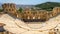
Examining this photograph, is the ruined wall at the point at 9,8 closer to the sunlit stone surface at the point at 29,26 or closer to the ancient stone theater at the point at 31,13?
the ancient stone theater at the point at 31,13

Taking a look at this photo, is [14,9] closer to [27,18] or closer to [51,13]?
[27,18]

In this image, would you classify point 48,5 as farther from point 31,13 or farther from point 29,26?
point 29,26

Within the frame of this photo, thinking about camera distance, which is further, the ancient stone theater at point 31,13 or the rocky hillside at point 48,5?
the rocky hillside at point 48,5

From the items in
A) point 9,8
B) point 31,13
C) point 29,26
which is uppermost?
point 9,8


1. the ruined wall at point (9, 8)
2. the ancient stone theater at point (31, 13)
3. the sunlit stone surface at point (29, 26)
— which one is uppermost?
the ruined wall at point (9, 8)

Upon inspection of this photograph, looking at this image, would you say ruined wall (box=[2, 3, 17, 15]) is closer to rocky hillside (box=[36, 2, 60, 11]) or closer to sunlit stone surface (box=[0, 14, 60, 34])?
sunlit stone surface (box=[0, 14, 60, 34])

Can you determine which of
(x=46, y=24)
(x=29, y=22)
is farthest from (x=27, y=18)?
(x=46, y=24)

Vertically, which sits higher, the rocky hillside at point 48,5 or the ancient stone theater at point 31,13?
the rocky hillside at point 48,5

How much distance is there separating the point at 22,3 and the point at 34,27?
625 millimetres

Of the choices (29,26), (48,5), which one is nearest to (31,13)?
(29,26)

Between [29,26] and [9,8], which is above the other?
[9,8]

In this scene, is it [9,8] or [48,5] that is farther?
[48,5]

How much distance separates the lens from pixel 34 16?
19.3 feet

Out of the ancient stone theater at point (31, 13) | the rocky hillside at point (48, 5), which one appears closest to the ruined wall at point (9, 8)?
the ancient stone theater at point (31, 13)
